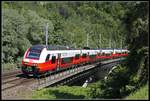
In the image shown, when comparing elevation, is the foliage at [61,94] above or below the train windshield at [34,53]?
below

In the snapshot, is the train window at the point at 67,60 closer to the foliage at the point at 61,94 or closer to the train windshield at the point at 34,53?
the train windshield at the point at 34,53

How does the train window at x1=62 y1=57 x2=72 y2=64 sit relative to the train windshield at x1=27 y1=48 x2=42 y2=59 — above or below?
below

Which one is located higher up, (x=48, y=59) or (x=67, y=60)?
(x=48, y=59)

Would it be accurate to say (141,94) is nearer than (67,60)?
Yes

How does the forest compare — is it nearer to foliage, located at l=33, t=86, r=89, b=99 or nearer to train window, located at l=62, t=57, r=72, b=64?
foliage, located at l=33, t=86, r=89, b=99

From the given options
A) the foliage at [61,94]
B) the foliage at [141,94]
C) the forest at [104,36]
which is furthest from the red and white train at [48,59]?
the foliage at [141,94]

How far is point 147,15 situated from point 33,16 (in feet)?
184

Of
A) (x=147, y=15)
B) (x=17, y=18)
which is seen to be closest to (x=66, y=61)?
(x=17, y=18)

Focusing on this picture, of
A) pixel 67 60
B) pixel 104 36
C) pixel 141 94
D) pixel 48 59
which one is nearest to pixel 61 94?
pixel 141 94

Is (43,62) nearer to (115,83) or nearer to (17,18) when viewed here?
(115,83)

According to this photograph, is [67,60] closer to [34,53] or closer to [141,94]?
[34,53]

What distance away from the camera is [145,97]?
24.7 metres

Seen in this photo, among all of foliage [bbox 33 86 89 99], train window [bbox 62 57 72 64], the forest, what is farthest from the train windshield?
train window [bbox 62 57 72 64]

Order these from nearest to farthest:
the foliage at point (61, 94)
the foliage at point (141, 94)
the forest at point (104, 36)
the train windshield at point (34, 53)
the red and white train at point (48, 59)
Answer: the foliage at point (141, 94) < the forest at point (104, 36) < the foliage at point (61, 94) < the red and white train at point (48, 59) < the train windshield at point (34, 53)
